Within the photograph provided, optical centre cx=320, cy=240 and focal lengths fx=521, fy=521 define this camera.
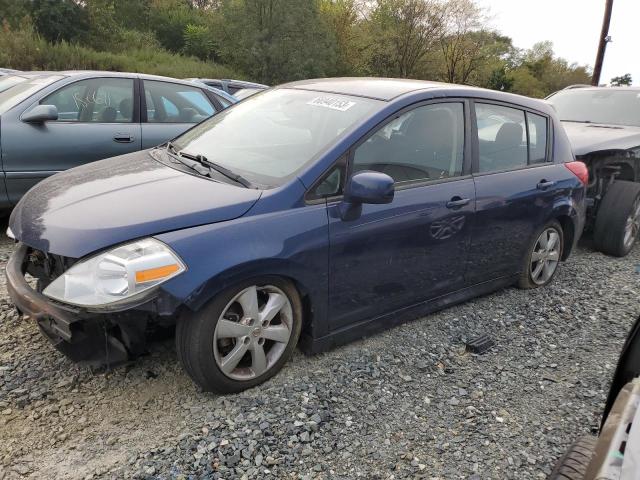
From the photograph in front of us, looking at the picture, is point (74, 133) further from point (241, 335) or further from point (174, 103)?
point (241, 335)

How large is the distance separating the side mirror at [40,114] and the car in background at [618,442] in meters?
4.66

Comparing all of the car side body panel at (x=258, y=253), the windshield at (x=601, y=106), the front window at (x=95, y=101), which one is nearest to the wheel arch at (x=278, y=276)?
the car side body panel at (x=258, y=253)

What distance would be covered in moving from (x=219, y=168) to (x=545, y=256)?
2857 mm

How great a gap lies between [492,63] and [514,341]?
3615cm

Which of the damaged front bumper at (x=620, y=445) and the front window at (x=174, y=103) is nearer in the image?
the damaged front bumper at (x=620, y=445)

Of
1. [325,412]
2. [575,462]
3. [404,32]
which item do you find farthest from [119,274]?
[404,32]

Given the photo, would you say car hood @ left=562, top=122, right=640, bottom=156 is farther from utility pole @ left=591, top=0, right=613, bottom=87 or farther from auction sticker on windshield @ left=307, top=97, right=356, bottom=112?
utility pole @ left=591, top=0, right=613, bottom=87

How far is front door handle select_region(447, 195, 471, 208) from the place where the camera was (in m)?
3.32

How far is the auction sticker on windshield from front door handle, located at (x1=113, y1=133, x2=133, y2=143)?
8.35ft

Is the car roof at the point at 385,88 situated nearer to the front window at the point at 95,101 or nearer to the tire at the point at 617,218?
the front window at the point at 95,101

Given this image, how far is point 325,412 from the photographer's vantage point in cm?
263

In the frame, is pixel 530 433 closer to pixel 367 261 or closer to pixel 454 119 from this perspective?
pixel 367 261

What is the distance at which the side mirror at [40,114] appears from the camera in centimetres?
456

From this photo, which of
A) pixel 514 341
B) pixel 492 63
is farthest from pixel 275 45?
pixel 514 341
